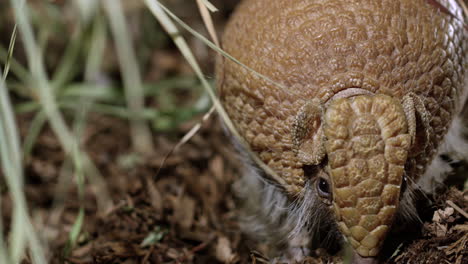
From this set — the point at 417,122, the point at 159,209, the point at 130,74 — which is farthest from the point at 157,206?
the point at 417,122

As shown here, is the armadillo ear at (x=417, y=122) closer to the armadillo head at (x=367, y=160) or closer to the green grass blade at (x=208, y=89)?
the armadillo head at (x=367, y=160)

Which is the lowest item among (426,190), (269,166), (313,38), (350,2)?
(426,190)

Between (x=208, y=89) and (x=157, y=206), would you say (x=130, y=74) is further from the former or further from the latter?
(x=208, y=89)

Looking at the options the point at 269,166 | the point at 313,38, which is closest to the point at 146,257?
the point at 269,166

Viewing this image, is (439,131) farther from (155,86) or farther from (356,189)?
(155,86)

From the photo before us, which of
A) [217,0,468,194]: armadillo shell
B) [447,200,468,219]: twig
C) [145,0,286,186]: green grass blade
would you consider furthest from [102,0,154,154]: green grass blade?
[447,200,468,219]: twig

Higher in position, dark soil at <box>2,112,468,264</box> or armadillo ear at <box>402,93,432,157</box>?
armadillo ear at <box>402,93,432,157</box>

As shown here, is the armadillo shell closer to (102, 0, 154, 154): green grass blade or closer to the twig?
the twig

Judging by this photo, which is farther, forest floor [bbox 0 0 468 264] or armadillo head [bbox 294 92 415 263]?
forest floor [bbox 0 0 468 264]

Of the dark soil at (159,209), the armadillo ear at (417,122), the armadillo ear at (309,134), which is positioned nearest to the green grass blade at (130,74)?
the dark soil at (159,209)
